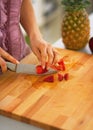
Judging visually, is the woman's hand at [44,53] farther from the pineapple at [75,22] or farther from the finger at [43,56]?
the pineapple at [75,22]

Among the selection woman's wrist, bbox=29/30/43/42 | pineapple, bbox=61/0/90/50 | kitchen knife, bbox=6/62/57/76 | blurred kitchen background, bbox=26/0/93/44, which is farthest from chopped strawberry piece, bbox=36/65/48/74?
blurred kitchen background, bbox=26/0/93/44

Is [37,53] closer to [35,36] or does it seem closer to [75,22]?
[35,36]

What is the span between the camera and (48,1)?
2779mm

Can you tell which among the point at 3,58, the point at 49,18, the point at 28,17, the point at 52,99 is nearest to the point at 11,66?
the point at 3,58

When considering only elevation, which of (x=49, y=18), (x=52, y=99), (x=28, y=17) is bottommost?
(x=49, y=18)

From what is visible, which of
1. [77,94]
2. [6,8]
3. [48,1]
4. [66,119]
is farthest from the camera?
[48,1]

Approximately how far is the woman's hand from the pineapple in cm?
15

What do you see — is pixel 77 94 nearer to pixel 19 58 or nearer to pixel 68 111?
pixel 68 111

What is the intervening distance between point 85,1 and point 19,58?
1.07 ft

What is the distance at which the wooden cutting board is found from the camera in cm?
84

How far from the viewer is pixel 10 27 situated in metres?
1.14

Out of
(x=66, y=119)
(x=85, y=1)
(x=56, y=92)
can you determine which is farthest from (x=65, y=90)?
(x=85, y=1)

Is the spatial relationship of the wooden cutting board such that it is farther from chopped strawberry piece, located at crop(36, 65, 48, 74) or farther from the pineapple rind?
the pineapple rind

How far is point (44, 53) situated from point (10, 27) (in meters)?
0.16
